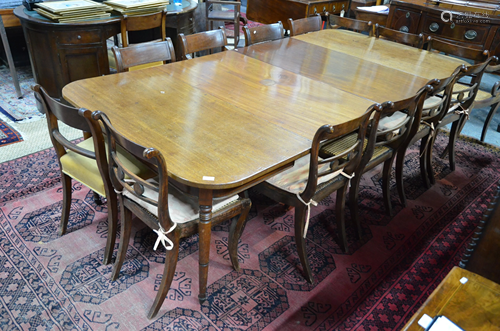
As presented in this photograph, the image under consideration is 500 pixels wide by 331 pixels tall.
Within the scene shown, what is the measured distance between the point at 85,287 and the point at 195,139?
34.5 inches

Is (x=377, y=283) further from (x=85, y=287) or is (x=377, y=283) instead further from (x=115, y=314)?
(x=85, y=287)

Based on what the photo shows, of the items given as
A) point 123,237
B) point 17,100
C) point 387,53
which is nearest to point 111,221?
point 123,237

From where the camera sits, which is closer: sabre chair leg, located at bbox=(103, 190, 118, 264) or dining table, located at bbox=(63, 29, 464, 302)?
dining table, located at bbox=(63, 29, 464, 302)

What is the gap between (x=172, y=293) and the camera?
173cm

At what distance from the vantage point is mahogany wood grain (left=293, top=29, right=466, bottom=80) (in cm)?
249

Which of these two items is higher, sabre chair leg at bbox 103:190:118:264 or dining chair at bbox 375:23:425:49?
dining chair at bbox 375:23:425:49

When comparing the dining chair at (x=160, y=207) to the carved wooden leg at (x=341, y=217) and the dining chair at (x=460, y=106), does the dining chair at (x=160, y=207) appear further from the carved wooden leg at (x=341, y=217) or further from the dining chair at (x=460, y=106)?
the dining chair at (x=460, y=106)

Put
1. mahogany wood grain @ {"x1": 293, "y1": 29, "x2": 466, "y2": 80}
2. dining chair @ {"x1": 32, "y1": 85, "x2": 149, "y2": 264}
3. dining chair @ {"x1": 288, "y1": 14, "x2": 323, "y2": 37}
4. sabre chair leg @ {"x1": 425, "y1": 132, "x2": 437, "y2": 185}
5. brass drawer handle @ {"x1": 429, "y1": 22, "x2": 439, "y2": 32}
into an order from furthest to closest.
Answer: brass drawer handle @ {"x1": 429, "y1": 22, "x2": 439, "y2": 32}, dining chair @ {"x1": 288, "y1": 14, "x2": 323, "y2": 37}, sabre chair leg @ {"x1": 425, "y1": 132, "x2": 437, "y2": 185}, mahogany wood grain @ {"x1": 293, "y1": 29, "x2": 466, "y2": 80}, dining chair @ {"x1": 32, "y1": 85, "x2": 149, "y2": 264}

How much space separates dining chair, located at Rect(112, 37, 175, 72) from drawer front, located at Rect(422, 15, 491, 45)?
7.99 feet

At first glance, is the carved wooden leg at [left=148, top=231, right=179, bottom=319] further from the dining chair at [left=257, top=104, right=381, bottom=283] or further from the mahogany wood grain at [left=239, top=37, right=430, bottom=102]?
the mahogany wood grain at [left=239, top=37, right=430, bottom=102]

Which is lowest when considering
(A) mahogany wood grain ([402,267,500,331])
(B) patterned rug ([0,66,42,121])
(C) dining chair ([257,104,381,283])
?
(B) patterned rug ([0,66,42,121])

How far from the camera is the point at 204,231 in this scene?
1469 millimetres

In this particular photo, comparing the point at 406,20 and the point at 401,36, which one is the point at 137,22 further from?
the point at 406,20


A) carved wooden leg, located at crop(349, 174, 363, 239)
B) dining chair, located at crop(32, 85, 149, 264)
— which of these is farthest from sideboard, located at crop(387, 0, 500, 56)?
dining chair, located at crop(32, 85, 149, 264)
